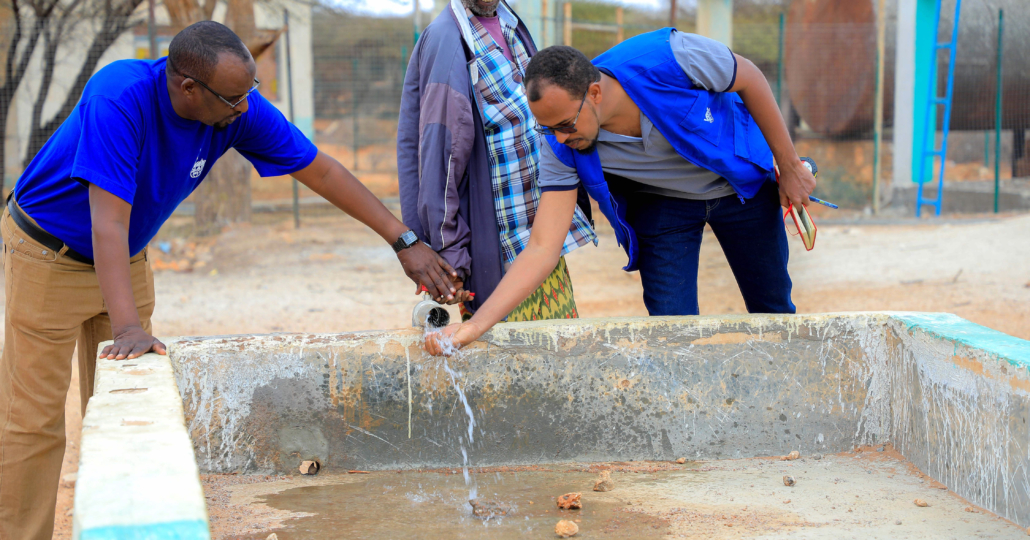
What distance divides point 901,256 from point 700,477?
5.91 meters

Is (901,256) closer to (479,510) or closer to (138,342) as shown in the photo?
(479,510)

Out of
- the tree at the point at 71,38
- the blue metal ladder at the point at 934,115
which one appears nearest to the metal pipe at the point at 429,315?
the tree at the point at 71,38

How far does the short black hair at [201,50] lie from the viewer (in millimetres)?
2271

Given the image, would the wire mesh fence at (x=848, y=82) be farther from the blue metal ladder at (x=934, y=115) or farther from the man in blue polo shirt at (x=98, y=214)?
the man in blue polo shirt at (x=98, y=214)

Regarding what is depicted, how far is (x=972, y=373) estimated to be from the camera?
7.94ft

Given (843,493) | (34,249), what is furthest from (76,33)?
(843,493)

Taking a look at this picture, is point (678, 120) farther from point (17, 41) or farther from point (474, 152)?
point (17, 41)

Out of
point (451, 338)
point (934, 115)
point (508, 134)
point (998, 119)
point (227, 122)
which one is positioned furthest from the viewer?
point (934, 115)

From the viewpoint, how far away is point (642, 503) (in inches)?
101

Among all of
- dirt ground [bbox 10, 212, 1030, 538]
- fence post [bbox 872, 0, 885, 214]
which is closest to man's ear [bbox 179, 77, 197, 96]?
dirt ground [bbox 10, 212, 1030, 538]

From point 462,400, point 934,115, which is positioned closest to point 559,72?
point 462,400

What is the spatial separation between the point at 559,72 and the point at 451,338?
2.84 ft

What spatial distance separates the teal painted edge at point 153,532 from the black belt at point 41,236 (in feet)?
→ 4.69

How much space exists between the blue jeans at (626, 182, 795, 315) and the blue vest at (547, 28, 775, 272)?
11 cm
